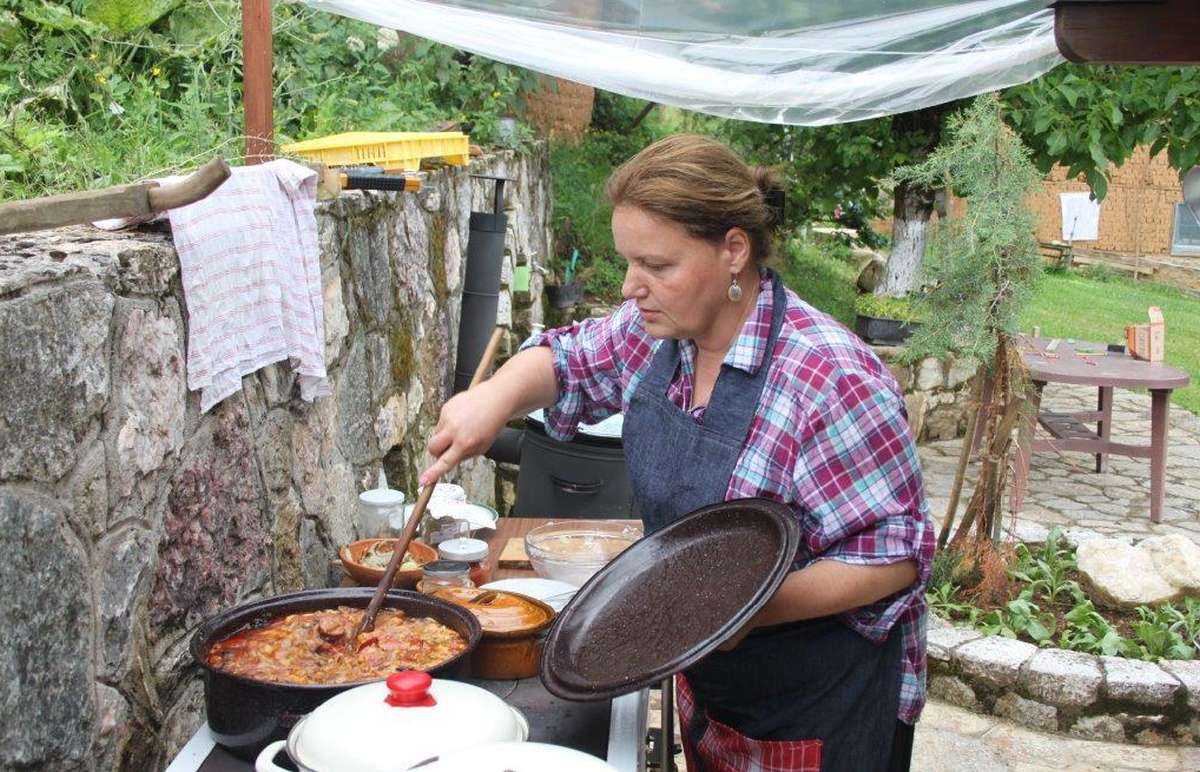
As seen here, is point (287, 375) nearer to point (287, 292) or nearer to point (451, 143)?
point (287, 292)

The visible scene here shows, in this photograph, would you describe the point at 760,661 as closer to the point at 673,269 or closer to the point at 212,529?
the point at 673,269

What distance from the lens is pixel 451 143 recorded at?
5895 millimetres

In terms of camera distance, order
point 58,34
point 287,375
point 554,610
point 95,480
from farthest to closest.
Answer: point 58,34 < point 287,375 < point 554,610 < point 95,480

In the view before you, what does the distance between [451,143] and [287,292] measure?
3.10 m

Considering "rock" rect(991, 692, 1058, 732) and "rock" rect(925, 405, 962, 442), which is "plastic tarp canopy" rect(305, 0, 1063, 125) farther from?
"rock" rect(925, 405, 962, 442)

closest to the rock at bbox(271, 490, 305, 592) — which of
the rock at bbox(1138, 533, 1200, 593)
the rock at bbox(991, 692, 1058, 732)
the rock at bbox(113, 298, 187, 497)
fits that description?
the rock at bbox(113, 298, 187, 497)

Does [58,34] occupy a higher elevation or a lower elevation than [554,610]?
higher

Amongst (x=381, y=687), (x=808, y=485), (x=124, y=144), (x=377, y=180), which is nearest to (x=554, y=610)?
(x=808, y=485)

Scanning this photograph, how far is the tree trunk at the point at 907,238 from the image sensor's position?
32.6 ft

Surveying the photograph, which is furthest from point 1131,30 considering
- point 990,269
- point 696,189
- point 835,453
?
point 990,269

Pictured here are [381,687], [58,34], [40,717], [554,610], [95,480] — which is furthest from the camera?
[58,34]

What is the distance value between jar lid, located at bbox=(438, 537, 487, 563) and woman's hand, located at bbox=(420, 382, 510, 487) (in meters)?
0.70

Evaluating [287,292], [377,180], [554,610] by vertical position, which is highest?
[377,180]

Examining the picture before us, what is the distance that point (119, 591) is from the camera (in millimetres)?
2205
